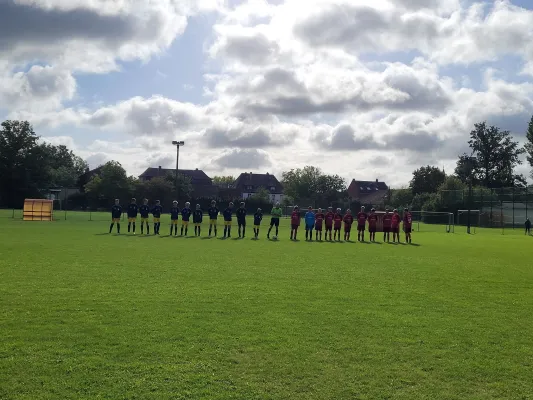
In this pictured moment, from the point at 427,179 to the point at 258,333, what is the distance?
93118 millimetres

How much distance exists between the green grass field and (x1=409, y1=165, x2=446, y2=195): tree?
8396 centimetres

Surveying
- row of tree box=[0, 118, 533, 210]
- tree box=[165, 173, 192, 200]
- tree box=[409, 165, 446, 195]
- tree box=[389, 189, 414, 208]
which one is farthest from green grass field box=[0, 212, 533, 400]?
tree box=[409, 165, 446, 195]

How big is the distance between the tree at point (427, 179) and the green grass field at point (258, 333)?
3306 inches

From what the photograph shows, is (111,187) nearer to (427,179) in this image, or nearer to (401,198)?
(401,198)

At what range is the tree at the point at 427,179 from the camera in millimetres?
96031

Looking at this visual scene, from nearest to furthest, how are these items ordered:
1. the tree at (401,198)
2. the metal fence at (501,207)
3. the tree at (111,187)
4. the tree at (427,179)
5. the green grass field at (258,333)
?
the green grass field at (258,333) < the metal fence at (501,207) < the tree at (111,187) < the tree at (401,198) < the tree at (427,179)

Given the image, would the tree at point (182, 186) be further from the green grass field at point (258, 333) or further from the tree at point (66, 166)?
the green grass field at point (258, 333)

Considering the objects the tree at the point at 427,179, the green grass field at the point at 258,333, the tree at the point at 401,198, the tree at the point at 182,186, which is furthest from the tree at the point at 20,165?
the green grass field at the point at 258,333

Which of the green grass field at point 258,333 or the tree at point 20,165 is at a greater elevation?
the tree at point 20,165

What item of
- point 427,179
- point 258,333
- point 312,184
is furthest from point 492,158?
point 258,333

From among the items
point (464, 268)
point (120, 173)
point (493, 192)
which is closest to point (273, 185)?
point (120, 173)

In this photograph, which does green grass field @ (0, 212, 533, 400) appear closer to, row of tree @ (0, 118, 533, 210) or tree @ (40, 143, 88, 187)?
row of tree @ (0, 118, 533, 210)

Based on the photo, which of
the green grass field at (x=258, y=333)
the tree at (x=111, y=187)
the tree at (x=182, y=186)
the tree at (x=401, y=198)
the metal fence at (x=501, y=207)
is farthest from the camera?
the tree at (x=401, y=198)

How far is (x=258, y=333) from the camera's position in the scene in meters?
7.87
